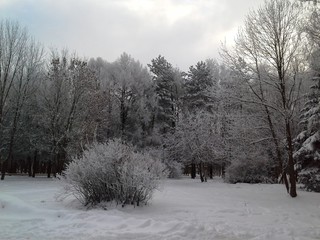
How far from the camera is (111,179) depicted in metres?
12.6

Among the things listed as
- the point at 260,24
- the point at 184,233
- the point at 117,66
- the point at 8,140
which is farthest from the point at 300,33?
the point at 117,66

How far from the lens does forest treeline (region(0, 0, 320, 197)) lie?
17.1 meters

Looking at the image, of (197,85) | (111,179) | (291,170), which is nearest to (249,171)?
(291,170)

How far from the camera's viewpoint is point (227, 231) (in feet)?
28.8

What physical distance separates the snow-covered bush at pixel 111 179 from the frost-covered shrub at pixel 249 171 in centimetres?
1739

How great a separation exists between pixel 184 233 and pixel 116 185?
4773mm

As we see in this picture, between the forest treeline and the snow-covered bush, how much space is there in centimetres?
231

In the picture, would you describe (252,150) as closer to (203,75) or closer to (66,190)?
(66,190)

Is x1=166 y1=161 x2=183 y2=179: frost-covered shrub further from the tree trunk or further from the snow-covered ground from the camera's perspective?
the snow-covered ground

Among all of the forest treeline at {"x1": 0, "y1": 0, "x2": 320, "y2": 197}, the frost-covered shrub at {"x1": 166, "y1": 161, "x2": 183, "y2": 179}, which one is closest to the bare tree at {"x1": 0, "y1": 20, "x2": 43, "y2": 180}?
the forest treeline at {"x1": 0, "y1": 0, "x2": 320, "y2": 197}

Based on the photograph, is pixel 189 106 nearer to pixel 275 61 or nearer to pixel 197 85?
pixel 197 85

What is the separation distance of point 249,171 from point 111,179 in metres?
18.9

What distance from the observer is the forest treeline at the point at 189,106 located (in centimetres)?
1708

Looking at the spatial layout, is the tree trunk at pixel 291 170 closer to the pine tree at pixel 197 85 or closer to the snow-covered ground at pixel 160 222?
the snow-covered ground at pixel 160 222
